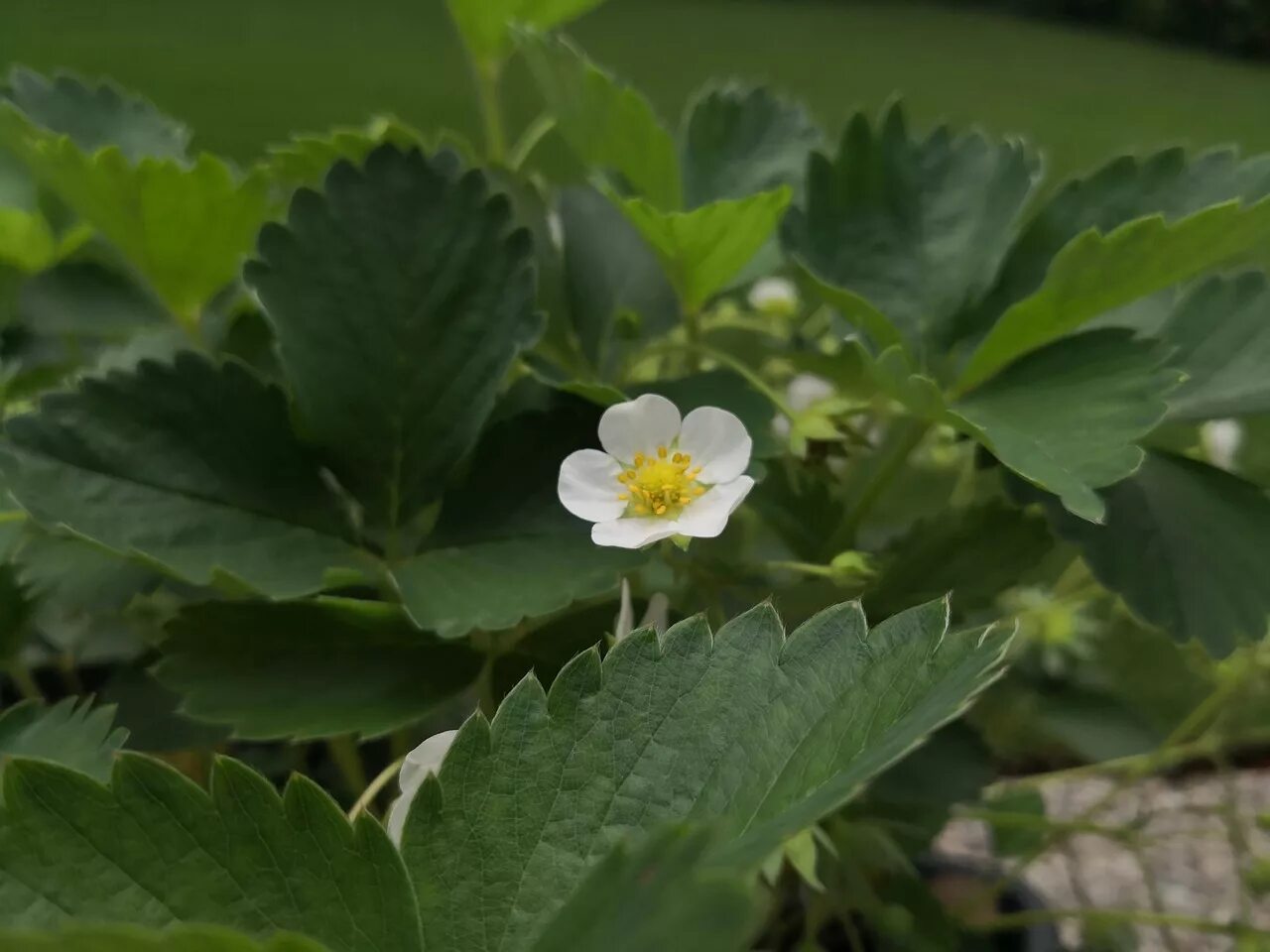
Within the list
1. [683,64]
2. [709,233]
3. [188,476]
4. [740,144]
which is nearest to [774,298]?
[740,144]

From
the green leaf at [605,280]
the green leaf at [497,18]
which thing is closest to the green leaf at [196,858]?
the green leaf at [605,280]

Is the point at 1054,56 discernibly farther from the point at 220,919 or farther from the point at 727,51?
the point at 220,919

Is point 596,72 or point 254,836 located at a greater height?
point 596,72

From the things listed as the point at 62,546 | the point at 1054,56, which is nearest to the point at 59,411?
the point at 62,546

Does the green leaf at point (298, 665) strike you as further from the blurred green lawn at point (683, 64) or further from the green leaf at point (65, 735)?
the blurred green lawn at point (683, 64)

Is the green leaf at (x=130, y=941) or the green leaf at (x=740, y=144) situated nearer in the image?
the green leaf at (x=130, y=941)

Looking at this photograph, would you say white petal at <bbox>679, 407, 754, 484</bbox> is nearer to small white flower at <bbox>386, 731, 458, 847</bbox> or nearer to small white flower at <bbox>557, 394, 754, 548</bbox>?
small white flower at <bbox>557, 394, 754, 548</bbox>
